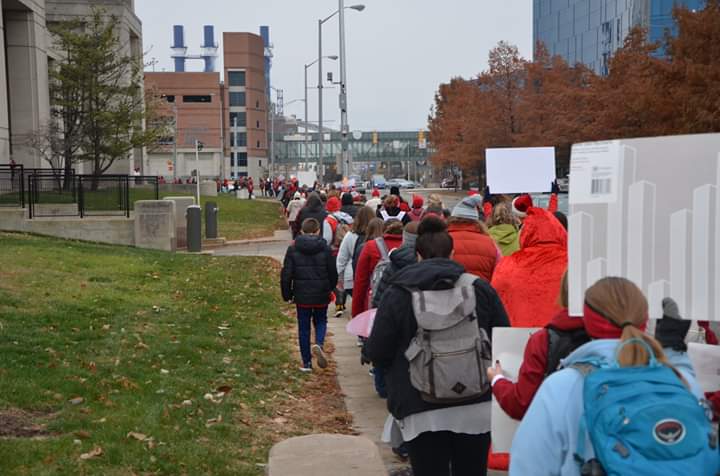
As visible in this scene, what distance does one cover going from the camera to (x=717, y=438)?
9.88ft

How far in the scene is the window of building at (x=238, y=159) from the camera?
137625mm

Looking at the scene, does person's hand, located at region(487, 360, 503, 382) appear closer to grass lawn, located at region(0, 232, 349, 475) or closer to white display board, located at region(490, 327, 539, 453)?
white display board, located at region(490, 327, 539, 453)

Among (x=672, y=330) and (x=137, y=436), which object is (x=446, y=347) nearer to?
(x=672, y=330)

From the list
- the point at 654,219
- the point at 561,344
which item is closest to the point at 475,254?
the point at 654,219

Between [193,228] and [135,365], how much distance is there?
55.3 ft

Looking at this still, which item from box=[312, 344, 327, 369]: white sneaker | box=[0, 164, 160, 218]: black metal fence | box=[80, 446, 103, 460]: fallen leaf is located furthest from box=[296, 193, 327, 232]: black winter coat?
box=[0, 164, 160, 218]: black metal fence

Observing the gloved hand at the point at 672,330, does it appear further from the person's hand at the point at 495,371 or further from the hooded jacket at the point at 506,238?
the hooded jacket at the point at 506,238

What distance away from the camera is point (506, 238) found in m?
8.81

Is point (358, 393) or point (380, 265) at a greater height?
point (380, 265)

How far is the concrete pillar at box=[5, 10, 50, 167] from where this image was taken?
3638 cm

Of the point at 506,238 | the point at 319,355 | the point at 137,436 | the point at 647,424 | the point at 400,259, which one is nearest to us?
the point at 647,424

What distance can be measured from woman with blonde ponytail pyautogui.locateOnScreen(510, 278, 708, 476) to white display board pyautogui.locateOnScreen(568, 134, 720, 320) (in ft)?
2.21

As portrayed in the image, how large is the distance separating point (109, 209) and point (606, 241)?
23347 mm

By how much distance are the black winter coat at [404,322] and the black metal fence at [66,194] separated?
2092 cm
